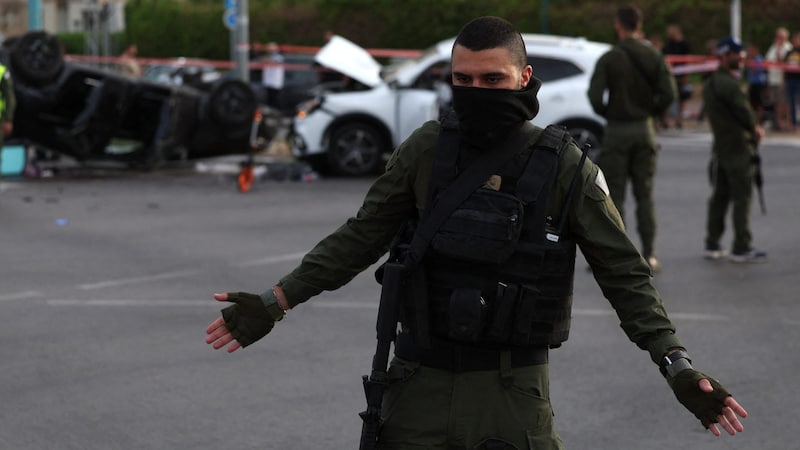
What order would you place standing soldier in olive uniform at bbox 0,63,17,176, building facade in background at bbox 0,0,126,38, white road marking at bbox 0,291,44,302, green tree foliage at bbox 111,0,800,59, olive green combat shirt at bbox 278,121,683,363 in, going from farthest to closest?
building facade in background at bbox 0,0,126,38 → green tree foliage at bbox 111,0,800,59 → standing soldier in olive uniform at bbox 0,63,17,176 → white road marking at bbox 0,291,44,302 → olive green combat shirt at bbox 278,121,683,363

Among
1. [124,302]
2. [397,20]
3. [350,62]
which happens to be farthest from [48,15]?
[124,302]

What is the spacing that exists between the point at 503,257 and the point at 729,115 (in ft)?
→ 26.4

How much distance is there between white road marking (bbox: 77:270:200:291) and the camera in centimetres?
1042

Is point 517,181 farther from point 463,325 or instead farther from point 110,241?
point 110,241

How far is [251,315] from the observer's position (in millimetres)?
3996

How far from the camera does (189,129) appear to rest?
61.7ft

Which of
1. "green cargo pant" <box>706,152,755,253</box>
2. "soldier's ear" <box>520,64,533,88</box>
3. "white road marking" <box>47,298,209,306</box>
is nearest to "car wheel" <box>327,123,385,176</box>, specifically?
"green cargo pant" <box>706,152,755,253</box>

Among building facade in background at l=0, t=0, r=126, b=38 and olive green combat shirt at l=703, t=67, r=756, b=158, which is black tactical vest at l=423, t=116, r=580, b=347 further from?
building facade in background at l=0, t=0, r=126, b=38

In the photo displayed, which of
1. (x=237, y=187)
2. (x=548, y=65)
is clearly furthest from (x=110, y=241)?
(x=548, y=65)

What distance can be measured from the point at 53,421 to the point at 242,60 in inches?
656

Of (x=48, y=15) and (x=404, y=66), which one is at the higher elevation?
(x=48, y=15)

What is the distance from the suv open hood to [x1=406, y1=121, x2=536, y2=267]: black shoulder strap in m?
15.0

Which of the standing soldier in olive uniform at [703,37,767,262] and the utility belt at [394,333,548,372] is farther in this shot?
the standing soldier in olive uniform at [703,37,767,262]

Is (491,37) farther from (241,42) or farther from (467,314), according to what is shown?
(241,42)
